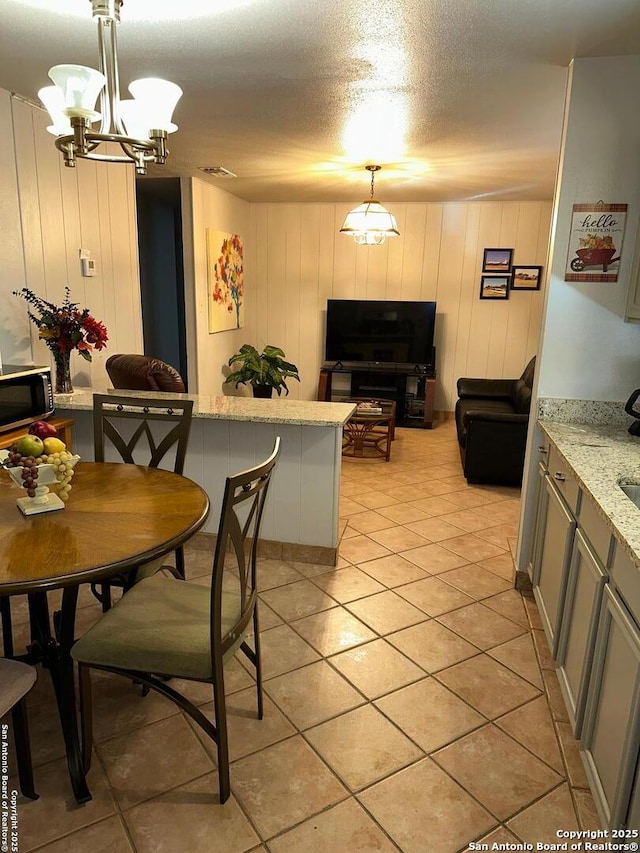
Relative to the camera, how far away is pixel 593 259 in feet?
8.50

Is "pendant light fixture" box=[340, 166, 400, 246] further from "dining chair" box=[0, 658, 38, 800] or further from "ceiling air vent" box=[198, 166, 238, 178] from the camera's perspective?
"dining chair" box=[0, 658, 38, 800]

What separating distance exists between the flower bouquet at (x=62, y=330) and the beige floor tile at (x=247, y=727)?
205 cm

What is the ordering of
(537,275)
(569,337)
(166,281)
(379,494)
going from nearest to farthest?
(569,337) < (379,494) < (537,275) < (166,281)

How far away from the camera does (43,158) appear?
10.7 feet

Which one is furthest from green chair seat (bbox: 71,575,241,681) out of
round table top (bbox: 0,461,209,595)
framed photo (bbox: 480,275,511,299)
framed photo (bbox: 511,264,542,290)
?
framed photo (bbox: 511,264,542,290)

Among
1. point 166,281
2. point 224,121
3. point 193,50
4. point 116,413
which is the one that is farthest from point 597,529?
point 166,281

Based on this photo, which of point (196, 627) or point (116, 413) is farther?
point (116, 413)

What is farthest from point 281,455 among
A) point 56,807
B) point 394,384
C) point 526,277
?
point 526,277

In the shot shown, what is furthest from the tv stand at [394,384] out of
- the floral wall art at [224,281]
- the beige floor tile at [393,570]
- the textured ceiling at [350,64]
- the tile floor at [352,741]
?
the tile floor at [352,741]

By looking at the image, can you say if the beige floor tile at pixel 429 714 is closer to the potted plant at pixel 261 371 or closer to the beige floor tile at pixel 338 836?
the beige floor tile at pixel 338 836

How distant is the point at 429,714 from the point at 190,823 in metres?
0.88

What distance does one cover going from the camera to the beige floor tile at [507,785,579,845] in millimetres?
1583

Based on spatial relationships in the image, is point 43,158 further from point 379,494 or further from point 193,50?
point 379,494

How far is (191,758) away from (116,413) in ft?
4.60
